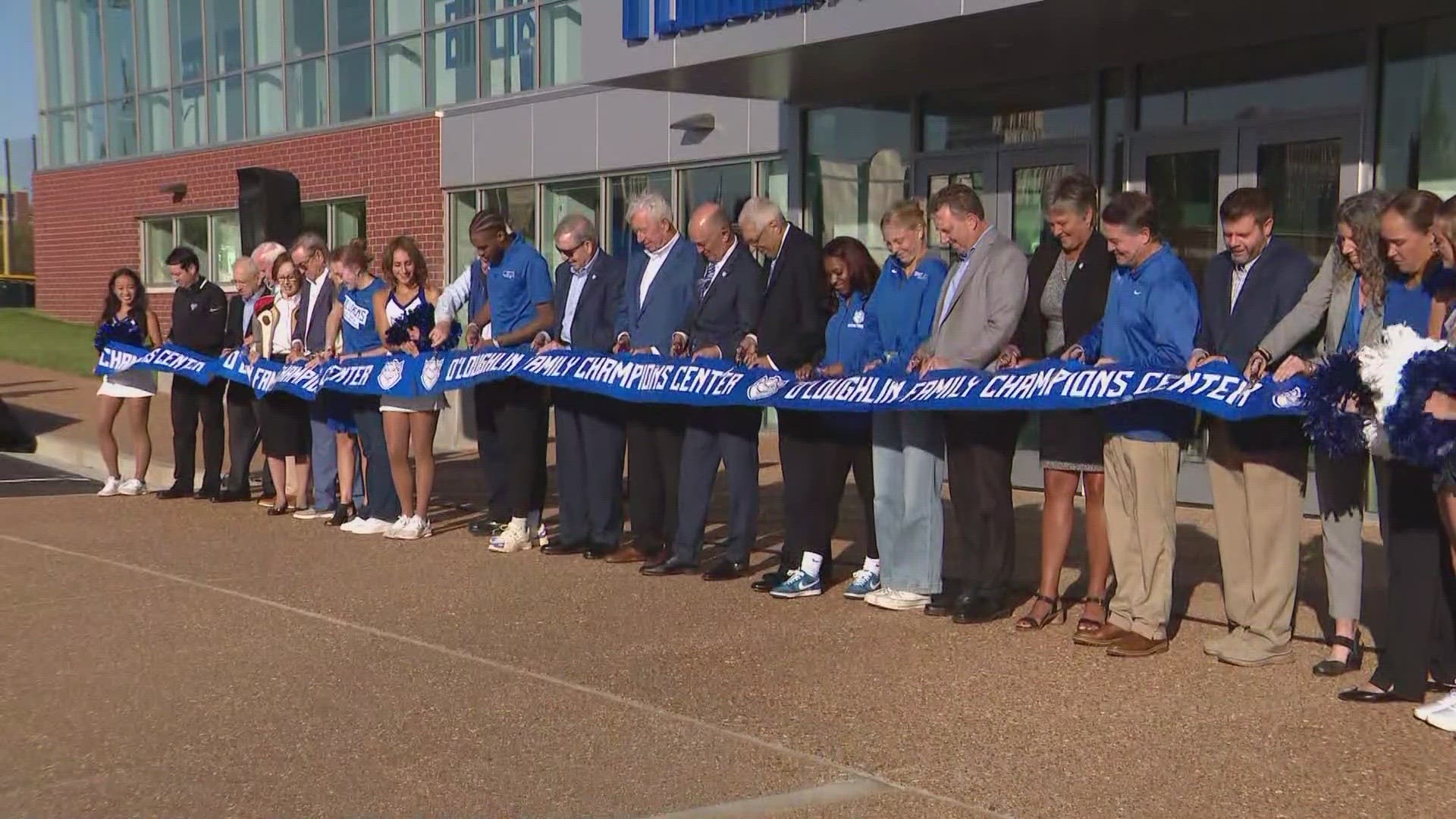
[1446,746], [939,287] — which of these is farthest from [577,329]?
[1446,746]

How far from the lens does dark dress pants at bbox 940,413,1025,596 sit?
812 centimetres

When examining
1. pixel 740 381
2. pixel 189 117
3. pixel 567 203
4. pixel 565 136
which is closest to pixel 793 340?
pixel 740 381

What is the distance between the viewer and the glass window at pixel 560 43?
2034 centimetres

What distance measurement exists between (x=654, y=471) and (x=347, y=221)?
52.5ft

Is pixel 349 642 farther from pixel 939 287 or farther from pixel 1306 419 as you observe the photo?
pixel 1306 419

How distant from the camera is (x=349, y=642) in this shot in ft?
25.1

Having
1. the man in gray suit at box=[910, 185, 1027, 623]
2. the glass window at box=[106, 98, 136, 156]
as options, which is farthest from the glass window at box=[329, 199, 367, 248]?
the man in gray suit at box=[910, 185, 1027, 623]

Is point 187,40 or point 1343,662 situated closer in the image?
point 1343,662

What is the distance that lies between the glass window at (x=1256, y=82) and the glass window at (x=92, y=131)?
23319mm

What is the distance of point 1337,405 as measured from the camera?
21.2 feet

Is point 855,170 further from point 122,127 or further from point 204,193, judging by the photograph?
point 122,127

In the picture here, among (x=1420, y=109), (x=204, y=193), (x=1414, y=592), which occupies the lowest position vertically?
(x=1414, y=592)

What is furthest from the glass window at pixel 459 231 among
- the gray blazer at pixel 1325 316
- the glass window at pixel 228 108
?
the gray blazer at pixel 1325 316

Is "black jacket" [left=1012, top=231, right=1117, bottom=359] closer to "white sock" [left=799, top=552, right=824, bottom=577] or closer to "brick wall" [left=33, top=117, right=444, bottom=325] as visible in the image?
"white sock" [left=799, top=552, right=824, bottom=577]
